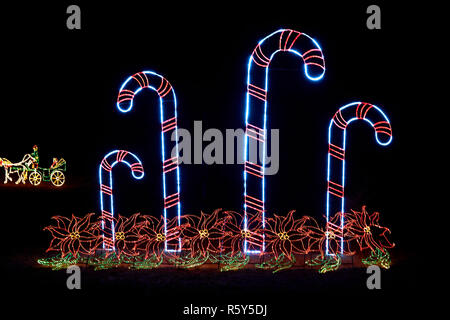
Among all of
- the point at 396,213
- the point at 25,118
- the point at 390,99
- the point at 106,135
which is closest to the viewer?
the point at 390,99

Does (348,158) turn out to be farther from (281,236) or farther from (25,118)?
(25,118)

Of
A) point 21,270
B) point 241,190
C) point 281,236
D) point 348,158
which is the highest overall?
point 348,158

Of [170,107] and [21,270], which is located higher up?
[170,107]

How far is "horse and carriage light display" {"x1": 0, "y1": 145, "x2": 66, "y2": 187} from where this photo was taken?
11867mm

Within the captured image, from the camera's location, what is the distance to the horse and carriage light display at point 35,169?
1187 cm

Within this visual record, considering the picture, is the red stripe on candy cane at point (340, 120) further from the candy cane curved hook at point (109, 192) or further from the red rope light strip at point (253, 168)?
the candy cane curved hook at point (109, 192)

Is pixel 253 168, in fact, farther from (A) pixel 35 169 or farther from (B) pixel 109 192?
(A) pixel 35 169

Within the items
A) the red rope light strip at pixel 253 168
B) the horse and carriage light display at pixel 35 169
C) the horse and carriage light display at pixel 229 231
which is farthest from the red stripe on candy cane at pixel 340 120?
the horse and carriage light display at pixel 35 169

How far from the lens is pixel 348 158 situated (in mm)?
9203

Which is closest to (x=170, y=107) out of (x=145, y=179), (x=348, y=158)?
(x=145, y=179)

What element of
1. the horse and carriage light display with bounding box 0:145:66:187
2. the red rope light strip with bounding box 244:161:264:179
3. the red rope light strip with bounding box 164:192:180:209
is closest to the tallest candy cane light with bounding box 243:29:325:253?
the red rope light strip with bounding box 244:161:264:179

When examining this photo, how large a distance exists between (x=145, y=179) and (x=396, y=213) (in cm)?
498

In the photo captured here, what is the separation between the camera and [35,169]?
12.1 meters

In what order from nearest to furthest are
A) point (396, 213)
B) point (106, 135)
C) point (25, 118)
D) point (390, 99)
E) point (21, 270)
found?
point (21, 270)
point (390, 99)
point (396, 213)
point (106, 135)
point (25, 118)
